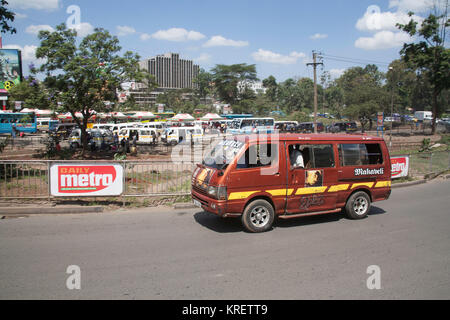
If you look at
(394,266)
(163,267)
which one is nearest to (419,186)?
(394,266)

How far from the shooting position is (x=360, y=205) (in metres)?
8.66

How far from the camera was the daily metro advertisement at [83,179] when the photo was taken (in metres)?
8.95

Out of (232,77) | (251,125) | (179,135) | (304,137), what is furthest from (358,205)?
(232,77)

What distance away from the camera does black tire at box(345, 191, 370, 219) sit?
8461 mm

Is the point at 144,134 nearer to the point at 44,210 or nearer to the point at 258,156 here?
the point at 44,210

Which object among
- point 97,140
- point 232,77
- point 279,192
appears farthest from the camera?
point 232,77

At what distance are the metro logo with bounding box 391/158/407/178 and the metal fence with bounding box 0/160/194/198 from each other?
880 centimetres

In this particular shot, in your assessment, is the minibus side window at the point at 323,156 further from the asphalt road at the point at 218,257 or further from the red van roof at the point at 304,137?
the asphalt road at the point at 218,257

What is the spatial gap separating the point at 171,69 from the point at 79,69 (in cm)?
16548

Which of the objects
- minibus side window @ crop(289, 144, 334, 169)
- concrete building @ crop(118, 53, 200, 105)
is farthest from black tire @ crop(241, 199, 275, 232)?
concrete building @ crop(118, 53, 200, 105)

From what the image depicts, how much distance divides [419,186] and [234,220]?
32.2 ft
